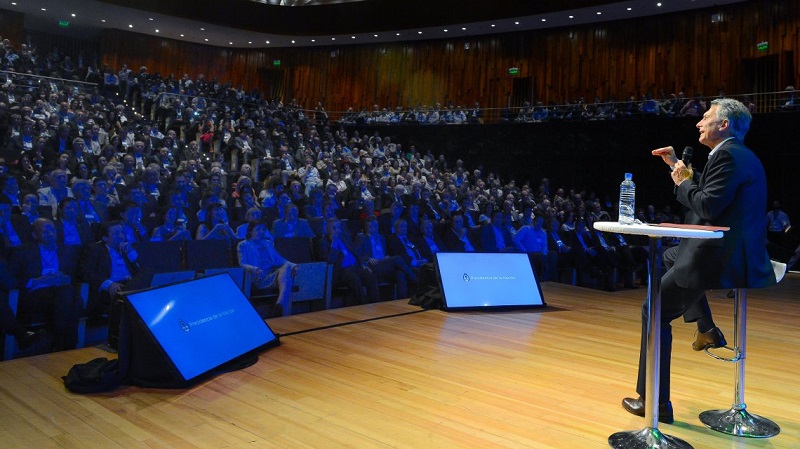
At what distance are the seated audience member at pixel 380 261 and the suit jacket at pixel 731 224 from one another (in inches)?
113

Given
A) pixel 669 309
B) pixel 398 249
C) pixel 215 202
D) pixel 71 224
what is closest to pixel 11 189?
pixel 71 224

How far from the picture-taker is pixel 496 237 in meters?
5.61

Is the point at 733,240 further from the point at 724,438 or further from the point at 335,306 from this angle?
the point at 335,306

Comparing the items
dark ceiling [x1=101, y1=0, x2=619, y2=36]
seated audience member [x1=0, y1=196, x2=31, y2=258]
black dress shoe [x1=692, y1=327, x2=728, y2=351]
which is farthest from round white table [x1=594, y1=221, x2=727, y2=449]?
dark ceiling [x1=101, y1=0, x2=619, y2=36]

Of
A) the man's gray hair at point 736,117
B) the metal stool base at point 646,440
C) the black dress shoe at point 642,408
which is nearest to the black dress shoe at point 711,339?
the black dress shoe at point 642,408

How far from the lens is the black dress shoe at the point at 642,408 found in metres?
1.93

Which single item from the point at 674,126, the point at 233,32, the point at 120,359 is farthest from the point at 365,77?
the point at 120,359

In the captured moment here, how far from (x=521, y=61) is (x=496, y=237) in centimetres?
807

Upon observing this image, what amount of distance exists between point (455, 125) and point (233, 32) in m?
5.74

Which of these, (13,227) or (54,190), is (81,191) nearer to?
(54,190)

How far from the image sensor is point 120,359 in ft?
7.26

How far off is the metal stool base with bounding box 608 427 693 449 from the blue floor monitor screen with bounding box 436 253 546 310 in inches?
82.6

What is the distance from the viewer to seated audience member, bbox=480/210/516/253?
217 inches

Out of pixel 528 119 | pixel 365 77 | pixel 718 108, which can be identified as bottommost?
pixel 718 108
